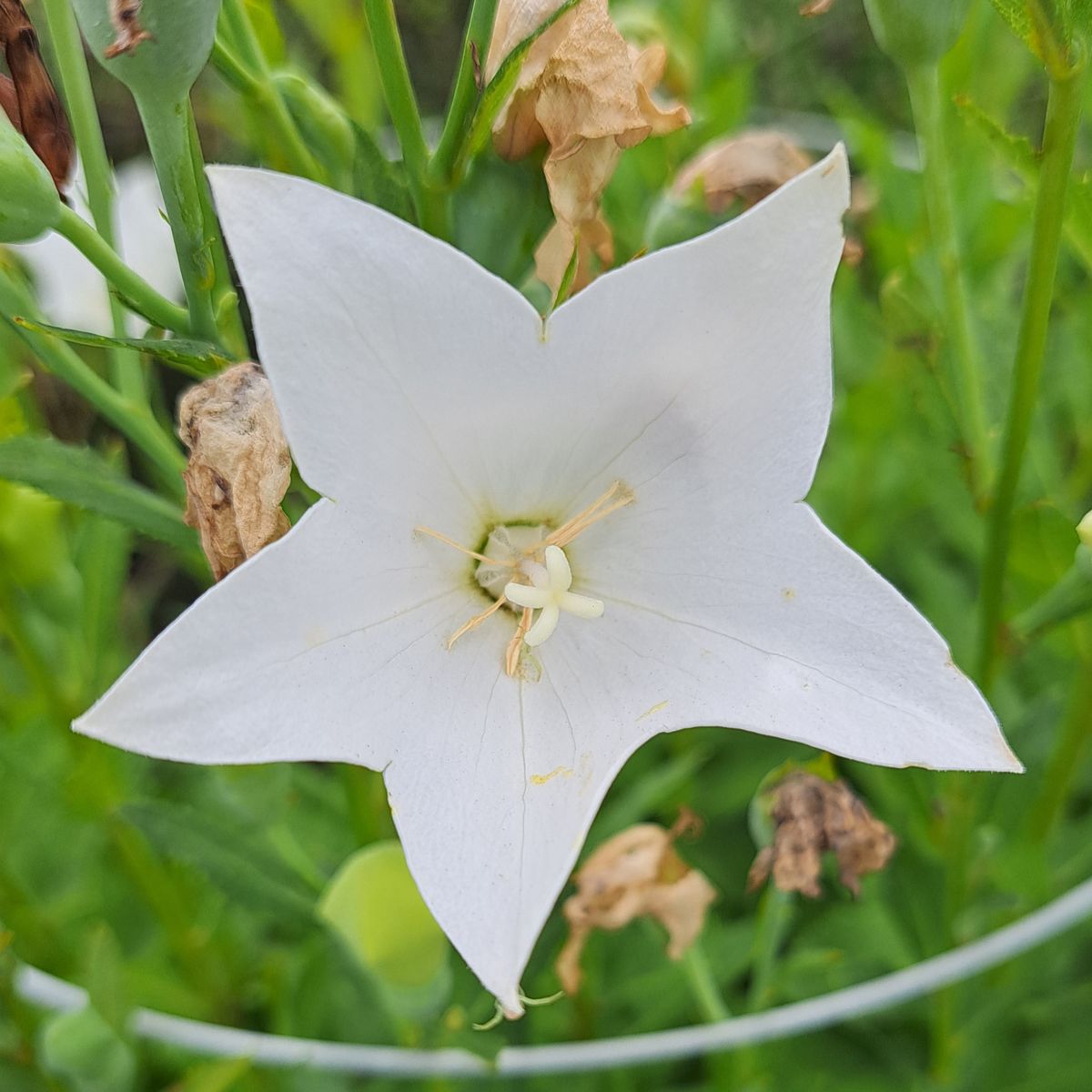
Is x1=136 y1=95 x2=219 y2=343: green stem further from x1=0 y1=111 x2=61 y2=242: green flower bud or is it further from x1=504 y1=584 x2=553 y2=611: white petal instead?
x1=504 y1=584 x2=553 y2=611: white petal

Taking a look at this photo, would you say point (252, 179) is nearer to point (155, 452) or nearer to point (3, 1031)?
point (155, 452)

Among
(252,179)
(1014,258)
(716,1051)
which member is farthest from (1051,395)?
(252,179)

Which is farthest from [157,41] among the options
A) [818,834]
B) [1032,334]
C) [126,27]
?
[818,834]

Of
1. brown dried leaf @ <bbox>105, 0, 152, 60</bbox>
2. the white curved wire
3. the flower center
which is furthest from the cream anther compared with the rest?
the white curved wire

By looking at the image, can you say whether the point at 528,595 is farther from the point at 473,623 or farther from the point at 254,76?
the point at 254,76

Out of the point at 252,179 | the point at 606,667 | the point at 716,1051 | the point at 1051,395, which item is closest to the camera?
the point at 252,179
